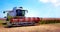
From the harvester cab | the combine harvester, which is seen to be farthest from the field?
the harvester cab

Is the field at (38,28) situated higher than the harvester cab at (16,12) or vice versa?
the harvester cab at (16,12)

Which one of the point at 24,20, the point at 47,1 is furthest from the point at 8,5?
the point at 47,1

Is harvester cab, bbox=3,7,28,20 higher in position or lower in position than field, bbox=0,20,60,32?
higher

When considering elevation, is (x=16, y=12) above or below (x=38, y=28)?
above

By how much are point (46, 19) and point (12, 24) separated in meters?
0.56

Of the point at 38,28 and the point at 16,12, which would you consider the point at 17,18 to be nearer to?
the point at 16,12

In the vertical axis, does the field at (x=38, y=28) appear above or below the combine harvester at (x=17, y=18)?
below

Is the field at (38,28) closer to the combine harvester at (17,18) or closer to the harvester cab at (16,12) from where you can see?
the combine harvester at (17,18)

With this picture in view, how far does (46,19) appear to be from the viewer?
6.88 feet

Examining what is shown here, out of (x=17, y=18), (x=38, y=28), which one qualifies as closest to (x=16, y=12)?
(x=17, y=18)

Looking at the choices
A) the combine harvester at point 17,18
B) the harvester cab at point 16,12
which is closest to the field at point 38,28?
the combine harvester at point 17,18

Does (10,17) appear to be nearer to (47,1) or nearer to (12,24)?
(12,24)

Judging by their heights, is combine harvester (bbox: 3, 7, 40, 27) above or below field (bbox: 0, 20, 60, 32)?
above

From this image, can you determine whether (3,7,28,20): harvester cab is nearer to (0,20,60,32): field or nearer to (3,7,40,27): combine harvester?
(3,7,40,27): combine harvester
